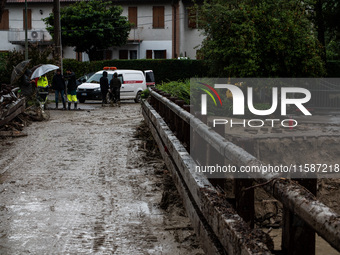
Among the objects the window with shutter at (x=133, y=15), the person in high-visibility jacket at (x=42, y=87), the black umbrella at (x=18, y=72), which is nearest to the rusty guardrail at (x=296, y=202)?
the black umbrella at (x=18, y=72)

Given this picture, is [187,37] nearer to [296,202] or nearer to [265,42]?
[265,42]

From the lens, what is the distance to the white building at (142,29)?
4903 cm

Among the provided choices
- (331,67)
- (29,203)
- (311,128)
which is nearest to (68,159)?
(29,203)

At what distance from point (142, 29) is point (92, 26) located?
17.9 ft

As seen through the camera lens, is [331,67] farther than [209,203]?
Yes

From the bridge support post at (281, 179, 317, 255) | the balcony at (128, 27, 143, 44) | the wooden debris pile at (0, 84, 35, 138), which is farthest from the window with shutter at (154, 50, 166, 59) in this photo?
the bridge support post at (281, 179, 317, 255)

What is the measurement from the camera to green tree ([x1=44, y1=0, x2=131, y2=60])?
45.4m

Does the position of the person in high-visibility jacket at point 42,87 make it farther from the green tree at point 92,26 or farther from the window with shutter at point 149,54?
the window with shutter at point 149,54

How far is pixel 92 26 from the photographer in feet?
150

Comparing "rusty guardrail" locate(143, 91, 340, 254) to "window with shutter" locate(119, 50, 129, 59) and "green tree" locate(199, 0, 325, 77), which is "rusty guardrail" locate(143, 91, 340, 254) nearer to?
"green tree" locate(199, 0, 325, 77)

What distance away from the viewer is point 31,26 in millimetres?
50906

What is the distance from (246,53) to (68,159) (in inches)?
423

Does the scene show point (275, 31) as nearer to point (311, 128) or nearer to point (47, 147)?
point (311, 128)

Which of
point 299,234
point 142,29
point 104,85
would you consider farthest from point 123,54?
point 299,234
